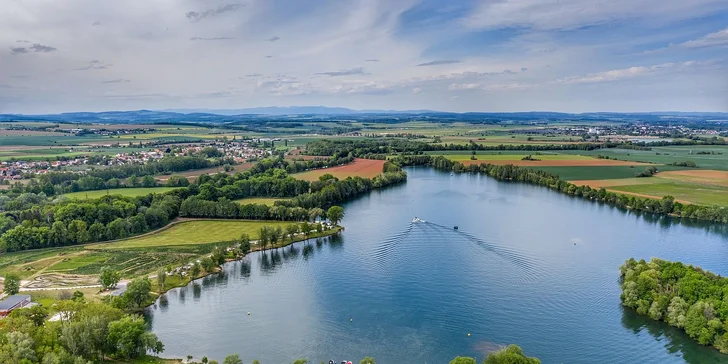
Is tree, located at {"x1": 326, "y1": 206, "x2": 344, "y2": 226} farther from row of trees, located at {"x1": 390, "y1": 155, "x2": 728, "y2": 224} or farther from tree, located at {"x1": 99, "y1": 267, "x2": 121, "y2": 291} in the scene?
row of trees, located at {"x1": 390, "y1": 155, "x2": 728, "y2": 224}

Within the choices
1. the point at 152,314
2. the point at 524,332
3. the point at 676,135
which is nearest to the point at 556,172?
the point at 524,332

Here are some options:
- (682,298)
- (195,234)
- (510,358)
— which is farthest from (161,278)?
(682,298)

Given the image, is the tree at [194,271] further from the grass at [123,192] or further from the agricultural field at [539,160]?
the agricultural field at [539,160]

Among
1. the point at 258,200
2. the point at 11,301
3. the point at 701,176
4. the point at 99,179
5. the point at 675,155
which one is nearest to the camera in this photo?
the point at 11,301

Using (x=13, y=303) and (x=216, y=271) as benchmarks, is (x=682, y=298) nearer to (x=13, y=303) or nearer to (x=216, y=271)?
(x=216, y=271)

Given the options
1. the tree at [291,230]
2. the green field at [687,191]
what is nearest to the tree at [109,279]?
the tree at [291,230]

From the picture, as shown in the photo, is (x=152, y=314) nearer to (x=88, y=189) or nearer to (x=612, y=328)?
(x=612, y=328)
